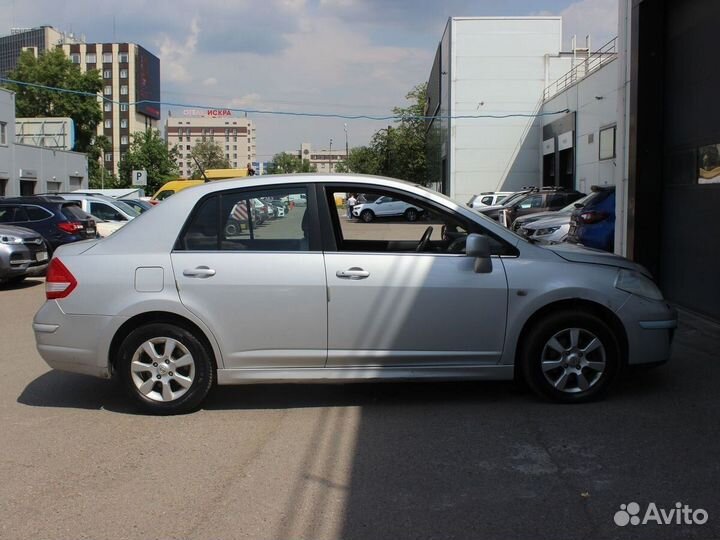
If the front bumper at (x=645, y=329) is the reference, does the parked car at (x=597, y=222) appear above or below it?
above

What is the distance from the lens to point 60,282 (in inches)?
213

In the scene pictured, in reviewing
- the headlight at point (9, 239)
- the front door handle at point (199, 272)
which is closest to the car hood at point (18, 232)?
the headlight at point (9, 239)

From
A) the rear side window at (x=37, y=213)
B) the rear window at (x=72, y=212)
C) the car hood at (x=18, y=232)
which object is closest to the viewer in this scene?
the car hood at (x=18, y=232)

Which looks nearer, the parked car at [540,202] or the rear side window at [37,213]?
the rear side window at [37,213]

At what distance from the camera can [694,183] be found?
9.06 metres

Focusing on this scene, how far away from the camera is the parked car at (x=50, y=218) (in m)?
15.2

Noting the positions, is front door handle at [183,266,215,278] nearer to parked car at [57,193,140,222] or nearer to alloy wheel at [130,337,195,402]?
alloy wheel at [130,337,195,402]

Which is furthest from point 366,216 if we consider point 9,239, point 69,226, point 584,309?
point 69,226

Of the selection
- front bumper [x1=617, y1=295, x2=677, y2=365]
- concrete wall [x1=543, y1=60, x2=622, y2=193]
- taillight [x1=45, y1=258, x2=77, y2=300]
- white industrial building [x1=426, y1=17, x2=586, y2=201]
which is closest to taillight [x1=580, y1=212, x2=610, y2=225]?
front bumper [x1=617, y1=295, x2=677, y2=365]

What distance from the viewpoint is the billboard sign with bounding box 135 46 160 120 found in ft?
422

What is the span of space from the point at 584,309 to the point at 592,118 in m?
26.7

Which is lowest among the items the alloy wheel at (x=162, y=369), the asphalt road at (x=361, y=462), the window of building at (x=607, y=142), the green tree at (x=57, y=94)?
the asphalt road at (x=361, y=462)

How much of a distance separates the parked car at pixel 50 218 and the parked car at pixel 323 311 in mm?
10601

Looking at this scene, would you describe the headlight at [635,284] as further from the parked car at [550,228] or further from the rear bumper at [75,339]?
the parked car at [550,228]
